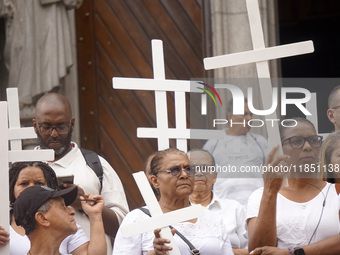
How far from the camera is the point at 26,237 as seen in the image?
20.5 feet

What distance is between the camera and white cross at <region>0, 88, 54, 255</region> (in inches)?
243

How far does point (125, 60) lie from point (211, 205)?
3375 mm

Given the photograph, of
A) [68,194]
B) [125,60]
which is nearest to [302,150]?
[68,194]

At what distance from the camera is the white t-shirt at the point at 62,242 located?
244 inches

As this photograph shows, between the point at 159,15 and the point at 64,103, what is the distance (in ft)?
9.95

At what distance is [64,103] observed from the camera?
7.03 metres

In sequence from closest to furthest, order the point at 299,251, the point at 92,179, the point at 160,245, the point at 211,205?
1. the point at 160,245
2. the point at 299,251
3. the point at 211,205
4. the point at 92,179

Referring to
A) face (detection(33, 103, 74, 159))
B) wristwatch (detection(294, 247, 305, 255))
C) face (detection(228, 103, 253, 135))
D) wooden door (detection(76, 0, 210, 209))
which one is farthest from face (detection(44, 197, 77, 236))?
wooden door (detection(76, 0, 210, 209))

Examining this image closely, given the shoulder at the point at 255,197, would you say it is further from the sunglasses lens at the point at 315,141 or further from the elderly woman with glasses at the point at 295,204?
the sunglasses lens at the point at 315,141

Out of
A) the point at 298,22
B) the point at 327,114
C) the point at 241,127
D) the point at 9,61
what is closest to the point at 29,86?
the point at 9,61

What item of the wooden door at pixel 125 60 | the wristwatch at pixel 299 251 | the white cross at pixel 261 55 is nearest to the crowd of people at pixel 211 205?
the wristwatch at pixel 299 251

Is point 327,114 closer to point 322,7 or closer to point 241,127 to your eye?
point 241,127

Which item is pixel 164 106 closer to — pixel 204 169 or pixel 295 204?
pixel 204 169

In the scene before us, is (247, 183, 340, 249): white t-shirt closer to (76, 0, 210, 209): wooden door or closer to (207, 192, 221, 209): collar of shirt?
(207, 192, 221, 209): collar of shirt
